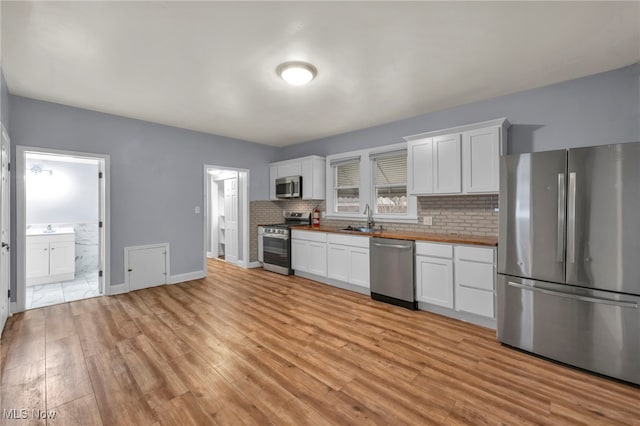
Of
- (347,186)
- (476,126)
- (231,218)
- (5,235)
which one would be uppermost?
(476,126)

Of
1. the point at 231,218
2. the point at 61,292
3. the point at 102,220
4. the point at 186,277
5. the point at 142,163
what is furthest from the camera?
the point at 231,218

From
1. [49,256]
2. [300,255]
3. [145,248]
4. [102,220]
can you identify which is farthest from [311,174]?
[49,256]

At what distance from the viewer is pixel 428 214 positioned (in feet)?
13.4

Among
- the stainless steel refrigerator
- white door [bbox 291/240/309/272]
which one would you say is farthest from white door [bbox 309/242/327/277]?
the stainless steel refrigerator

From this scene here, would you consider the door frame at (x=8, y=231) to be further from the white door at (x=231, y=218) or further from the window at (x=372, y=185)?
the window at (x=372, y=185)

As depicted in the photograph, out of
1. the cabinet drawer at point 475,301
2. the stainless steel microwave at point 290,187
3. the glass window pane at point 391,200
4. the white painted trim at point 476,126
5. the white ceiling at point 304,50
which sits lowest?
the cabinet drawer at point 475,301

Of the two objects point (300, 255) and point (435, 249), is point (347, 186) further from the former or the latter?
point (435, 249)

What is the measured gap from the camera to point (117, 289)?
422 centimetres

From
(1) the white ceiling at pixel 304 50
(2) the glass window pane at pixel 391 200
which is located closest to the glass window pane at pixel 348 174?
(2) the glass window pane at pixel 391 200

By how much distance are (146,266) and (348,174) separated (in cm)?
382

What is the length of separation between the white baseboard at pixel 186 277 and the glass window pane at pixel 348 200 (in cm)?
283

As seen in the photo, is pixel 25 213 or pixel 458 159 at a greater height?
pixel 458 159

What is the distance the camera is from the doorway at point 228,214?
5.95m

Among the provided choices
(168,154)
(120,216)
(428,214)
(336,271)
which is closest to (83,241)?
(120,216)
